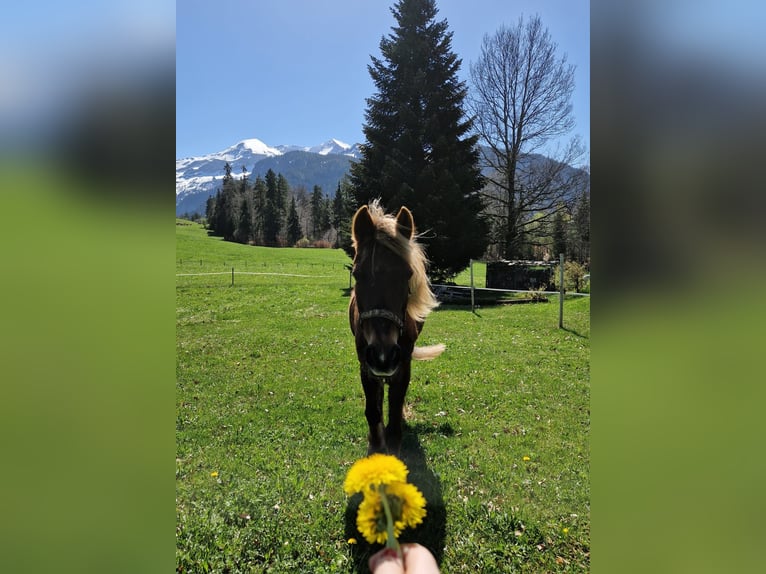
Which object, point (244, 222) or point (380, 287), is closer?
point (380, 287)

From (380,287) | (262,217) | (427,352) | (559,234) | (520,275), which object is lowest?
(427,352)

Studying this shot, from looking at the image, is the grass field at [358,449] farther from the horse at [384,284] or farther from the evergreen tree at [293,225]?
the evergreen tree at [293,225]

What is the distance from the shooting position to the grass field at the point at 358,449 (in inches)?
106

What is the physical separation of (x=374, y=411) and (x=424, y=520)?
3.60 feet

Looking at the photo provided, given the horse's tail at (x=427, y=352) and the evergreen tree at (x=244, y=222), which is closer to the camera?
the horse's tail at (x=427, y=352)

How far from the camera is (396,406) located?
12.2ft

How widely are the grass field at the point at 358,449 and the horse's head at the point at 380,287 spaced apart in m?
1.60

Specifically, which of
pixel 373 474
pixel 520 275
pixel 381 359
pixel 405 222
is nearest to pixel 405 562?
pixel 373 474

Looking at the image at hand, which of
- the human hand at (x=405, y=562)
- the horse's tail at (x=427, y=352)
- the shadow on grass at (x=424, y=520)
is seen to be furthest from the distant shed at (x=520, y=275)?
the human hand at (x=405, y=562)

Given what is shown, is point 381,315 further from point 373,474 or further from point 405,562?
point 405,562
